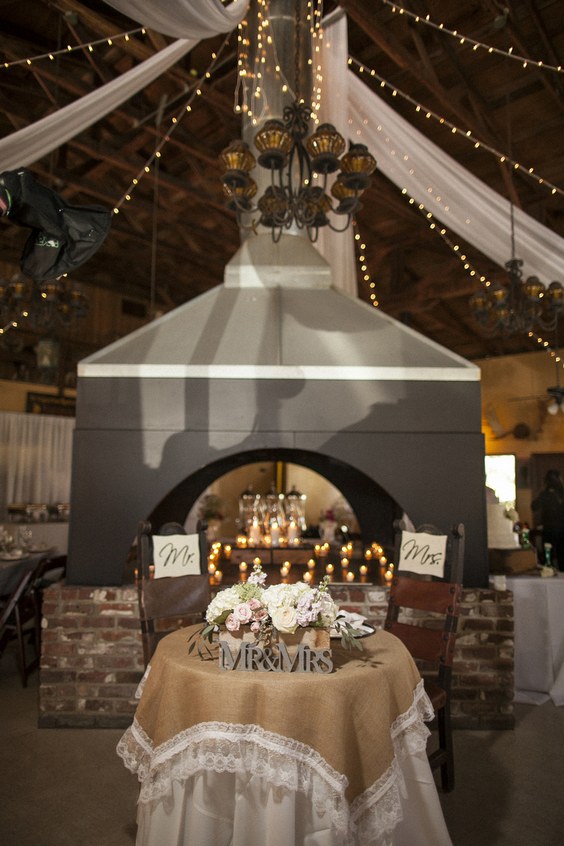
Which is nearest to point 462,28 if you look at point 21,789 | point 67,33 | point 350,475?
point 67,33

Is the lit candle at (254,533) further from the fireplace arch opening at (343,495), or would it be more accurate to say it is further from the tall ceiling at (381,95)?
the tall ceiling at (381,95)

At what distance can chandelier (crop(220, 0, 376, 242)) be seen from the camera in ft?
11.4

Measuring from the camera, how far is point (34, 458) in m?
11.4

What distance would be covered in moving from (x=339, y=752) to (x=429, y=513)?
6.99 ft

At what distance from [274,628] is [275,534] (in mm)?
2549

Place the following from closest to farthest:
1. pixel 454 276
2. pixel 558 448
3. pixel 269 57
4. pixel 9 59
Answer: pixel 269 57 < pixel 9 59 < pixel 454 276 < pixel 558 448

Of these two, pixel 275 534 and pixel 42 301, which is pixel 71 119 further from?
pixel 42 301

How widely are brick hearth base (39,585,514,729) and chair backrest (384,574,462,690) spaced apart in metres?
0.69

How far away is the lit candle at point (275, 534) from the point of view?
14.7 ft

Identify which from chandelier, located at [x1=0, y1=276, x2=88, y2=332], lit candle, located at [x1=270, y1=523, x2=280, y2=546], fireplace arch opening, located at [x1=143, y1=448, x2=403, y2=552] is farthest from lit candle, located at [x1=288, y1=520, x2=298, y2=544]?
chandelier, located at [x1=0, y1=276, x2=88, y2=332]

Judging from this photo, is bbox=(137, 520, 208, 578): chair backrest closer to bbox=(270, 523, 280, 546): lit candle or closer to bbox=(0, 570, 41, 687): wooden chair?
bbox=(270, 523, 280, 546): lit candle

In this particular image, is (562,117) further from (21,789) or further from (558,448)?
(21,789)

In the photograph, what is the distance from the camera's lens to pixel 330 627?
2.05 meters

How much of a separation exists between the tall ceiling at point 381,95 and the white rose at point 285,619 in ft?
16.3
